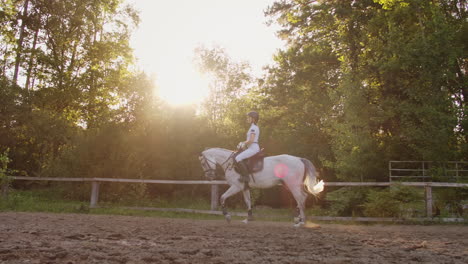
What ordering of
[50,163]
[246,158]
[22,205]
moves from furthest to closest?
[50,163]
[22,205]
[246,158]

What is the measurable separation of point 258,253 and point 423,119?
13252 millimetres

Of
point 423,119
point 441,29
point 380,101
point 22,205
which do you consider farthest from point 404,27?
point 22,205

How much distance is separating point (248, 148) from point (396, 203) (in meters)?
4.95

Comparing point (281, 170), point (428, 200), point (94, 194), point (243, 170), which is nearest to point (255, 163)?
point (243, 170)

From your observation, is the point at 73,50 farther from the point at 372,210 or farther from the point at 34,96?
the point at 372,210

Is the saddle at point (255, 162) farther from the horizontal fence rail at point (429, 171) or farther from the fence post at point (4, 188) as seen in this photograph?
the fence post at point (4, 188)

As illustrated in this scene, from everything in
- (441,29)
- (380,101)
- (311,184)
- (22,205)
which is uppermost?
(441,29)

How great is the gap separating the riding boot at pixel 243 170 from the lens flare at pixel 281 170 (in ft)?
2.78

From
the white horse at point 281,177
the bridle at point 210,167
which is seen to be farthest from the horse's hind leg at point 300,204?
the bridle at point 210,167

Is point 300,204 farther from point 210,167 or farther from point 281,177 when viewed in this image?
point 210,167

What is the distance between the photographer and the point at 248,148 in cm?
961

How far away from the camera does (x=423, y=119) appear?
15258 mm

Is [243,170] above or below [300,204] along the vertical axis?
above

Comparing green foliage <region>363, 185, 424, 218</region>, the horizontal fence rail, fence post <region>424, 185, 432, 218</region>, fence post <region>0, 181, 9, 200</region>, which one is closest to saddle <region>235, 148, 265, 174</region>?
green foliage <region>363, 185, 424, 218</region>
